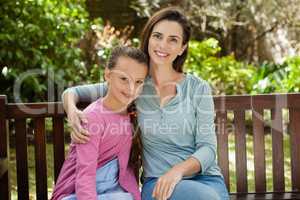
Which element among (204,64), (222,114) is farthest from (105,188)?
(204,64)

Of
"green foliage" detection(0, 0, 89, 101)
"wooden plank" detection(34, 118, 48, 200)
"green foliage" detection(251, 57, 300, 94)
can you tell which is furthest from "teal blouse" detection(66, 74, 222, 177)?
"green foliage" detection(251, 57, 300, 94)

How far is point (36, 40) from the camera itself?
6465 millimetres

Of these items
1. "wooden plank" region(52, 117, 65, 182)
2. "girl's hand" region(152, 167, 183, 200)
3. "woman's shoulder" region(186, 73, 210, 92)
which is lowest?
"girl's hand" region(152, 167, 183, 200)

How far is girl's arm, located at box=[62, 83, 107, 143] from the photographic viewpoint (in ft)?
9.05

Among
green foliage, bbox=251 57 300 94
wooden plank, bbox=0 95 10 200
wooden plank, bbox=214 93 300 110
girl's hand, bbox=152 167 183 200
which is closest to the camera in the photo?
girl's hand, bbox=152 167 183 200

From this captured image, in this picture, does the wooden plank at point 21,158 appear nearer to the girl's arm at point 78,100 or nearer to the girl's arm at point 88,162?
the girl's arm at point 78,100

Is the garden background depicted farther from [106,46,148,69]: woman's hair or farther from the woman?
[106,46,148,69]: woman's hair

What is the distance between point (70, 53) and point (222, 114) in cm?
344

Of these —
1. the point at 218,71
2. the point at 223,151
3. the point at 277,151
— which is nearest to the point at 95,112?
the point at 223,151

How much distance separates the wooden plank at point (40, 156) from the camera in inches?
134

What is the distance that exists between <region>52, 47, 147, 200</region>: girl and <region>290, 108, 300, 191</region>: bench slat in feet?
3.71

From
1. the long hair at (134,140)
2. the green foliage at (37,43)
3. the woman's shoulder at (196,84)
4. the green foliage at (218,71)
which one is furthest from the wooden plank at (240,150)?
the green foliage at (218,71)

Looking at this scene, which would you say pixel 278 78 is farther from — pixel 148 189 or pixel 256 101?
Result: pixel 148 189

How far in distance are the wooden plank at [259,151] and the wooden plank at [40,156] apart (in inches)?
49.6
